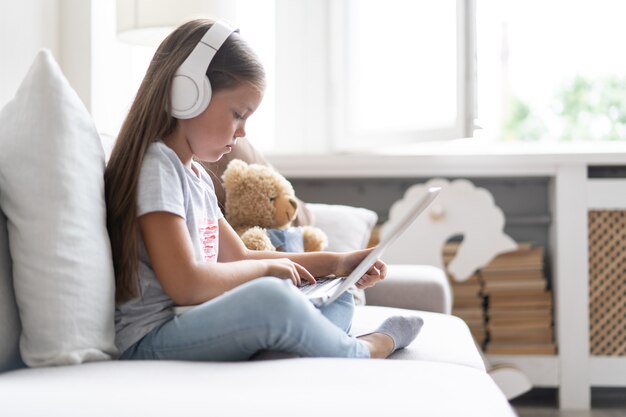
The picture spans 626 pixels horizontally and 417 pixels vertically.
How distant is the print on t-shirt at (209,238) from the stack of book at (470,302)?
1.36 meters

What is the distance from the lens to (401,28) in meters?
2.72

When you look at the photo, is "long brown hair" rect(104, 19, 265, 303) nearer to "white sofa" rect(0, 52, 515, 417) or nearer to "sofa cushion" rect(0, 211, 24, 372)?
"white sofa" rect(0, 52, 515, 417)


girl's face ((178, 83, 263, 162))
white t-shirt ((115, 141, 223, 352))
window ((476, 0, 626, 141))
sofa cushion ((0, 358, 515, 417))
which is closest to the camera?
sofa cushion ((0, 358, 515, 417))

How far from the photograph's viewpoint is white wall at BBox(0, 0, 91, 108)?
196 centimetres

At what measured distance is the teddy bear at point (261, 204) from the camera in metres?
1.75

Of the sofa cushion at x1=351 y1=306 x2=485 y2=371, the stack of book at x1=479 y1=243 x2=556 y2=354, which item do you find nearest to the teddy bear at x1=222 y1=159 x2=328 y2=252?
the sofa cushion at x1=351 y1=306 x2=485 y2=371

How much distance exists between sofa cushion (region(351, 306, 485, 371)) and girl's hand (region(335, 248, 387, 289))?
0.09 metres

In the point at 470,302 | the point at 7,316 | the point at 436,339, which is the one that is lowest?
the point at 470,302

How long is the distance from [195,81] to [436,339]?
0.60 metres

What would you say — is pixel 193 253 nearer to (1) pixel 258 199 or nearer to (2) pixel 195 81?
(2) pixel 195 81

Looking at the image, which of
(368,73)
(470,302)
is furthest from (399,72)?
(470,302)

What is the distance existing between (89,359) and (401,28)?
1.85 metres

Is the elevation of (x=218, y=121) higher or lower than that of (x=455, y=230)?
higher

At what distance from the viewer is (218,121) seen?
52.1 inches
